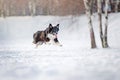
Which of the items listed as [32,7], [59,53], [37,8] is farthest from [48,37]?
[32,7]

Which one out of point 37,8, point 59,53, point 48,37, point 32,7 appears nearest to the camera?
point 59,53

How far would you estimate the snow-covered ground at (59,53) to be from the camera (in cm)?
952

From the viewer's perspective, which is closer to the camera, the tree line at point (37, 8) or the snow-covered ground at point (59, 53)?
the snow-covered ground at point (59, 53)

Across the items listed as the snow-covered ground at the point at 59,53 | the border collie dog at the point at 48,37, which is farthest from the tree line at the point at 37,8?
the border collie dog at the point at 48,37

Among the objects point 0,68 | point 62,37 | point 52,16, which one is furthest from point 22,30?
point 0,68

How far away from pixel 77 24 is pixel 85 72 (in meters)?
23.0

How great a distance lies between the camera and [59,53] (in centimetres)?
1655

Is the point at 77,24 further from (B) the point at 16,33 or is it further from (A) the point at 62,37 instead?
(B) the point at 16,33

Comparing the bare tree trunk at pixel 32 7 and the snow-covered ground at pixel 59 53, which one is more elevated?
the bare tree trunk at pixel 32 7

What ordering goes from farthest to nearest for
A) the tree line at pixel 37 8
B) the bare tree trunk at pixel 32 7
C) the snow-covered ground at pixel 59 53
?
1. the bare tree trunk at pixel 32 7
2. the tree line at pixel 37 8
3. the snow-covered ground at pixel 59 53

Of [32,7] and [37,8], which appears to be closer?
[37,8]

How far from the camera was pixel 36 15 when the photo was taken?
39750 mm

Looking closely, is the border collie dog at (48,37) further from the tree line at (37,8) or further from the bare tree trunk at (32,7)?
the bare tree trunk at (32,7)

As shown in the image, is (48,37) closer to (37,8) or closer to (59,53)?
(59,53)
